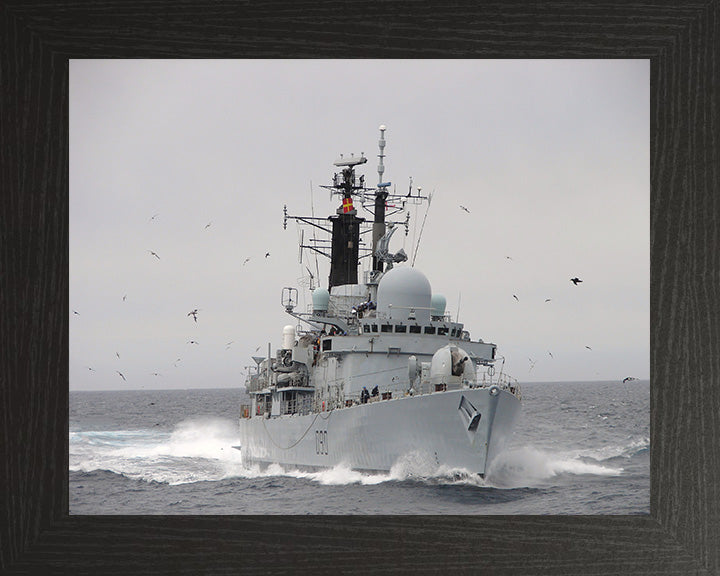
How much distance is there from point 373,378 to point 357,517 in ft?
28.1

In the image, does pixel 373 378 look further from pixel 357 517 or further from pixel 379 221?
pixel 357 517

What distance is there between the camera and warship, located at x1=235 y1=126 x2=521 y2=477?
12.8 metres

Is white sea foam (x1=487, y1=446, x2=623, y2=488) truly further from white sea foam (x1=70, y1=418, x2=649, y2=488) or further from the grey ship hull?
the grey ship hull

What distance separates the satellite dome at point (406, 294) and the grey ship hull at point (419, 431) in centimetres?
172

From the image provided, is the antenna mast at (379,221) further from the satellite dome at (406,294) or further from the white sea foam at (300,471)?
the white sea foam at (300,471)

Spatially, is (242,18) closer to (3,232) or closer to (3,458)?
(3,232)

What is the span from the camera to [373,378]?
50.6 ft

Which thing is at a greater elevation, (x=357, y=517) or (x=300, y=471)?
(x=357, y=517)

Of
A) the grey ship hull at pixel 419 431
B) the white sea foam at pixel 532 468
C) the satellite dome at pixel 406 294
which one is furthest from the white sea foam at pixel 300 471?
the satellite dome at pixel 406 294

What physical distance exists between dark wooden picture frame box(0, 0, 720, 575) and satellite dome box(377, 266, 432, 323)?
8.22 m

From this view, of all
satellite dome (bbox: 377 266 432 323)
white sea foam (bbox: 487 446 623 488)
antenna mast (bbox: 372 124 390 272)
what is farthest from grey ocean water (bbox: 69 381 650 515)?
antenna mast (bbox: 372 124 390 272)

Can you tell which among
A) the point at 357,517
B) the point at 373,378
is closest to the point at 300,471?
the point at 373,378

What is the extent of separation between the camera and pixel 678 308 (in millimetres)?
6922

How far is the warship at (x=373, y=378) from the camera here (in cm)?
1282
